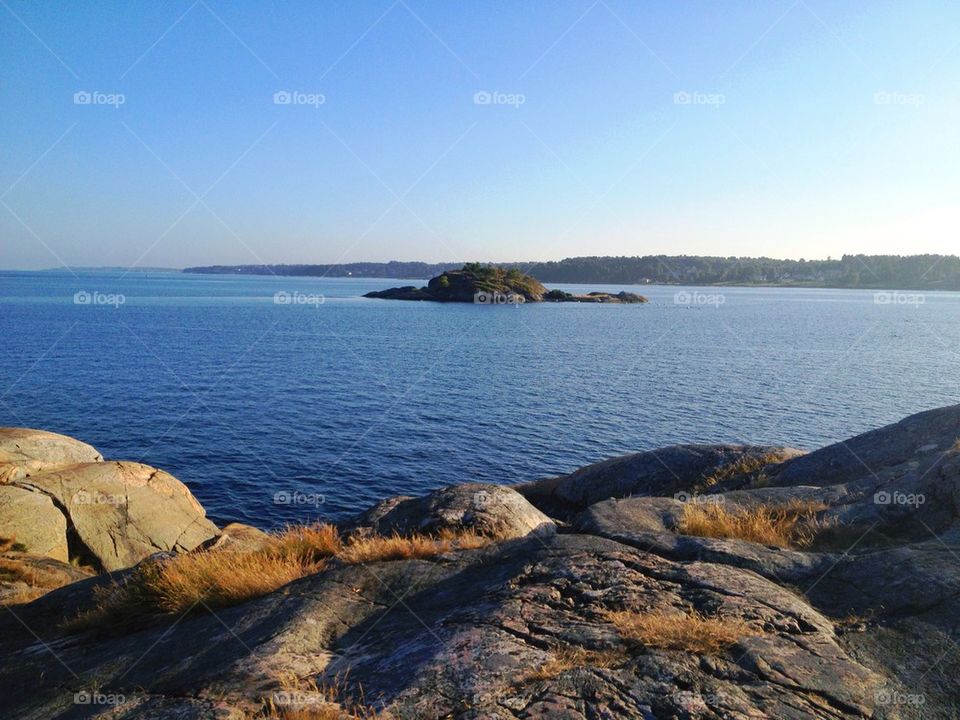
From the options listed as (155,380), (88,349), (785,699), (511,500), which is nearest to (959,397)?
(511,500)

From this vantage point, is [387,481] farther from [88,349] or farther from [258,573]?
[88,349]

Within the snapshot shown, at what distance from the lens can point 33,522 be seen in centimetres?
1742

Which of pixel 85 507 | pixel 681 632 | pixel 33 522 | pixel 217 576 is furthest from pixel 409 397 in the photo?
pixel 681 632

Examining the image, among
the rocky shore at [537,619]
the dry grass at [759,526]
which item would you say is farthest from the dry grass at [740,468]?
the dry grass at [759,526]

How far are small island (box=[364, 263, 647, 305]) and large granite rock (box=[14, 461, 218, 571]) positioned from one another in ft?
521

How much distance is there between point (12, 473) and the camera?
18766mm

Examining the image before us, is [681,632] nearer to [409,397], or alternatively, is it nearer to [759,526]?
[759,526]

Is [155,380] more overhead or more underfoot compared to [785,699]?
more underfoot

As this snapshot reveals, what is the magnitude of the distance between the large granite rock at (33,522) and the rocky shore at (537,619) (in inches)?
203

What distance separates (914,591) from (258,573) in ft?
28.4

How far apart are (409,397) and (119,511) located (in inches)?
1145

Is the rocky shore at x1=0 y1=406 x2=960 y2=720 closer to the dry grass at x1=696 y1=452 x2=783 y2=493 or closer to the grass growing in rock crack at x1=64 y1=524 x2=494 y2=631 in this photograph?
the grass growing in rock crack at x1=64 y1=524 x2=494 y2=631

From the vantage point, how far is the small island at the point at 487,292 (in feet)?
597

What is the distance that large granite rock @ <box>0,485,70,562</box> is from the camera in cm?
1691
